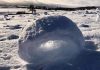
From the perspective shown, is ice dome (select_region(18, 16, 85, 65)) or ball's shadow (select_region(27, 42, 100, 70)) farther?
ice dome (select_region(18, 16, 85, 65))

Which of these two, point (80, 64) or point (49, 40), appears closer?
point (80, 64)

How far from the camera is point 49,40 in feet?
15.5

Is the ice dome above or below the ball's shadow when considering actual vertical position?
above

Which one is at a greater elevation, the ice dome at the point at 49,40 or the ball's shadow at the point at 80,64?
the ice dome at the point at 49,40

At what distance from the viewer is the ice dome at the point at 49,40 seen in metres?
4.69

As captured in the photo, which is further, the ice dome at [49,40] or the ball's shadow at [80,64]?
the ice dome at [49,40]

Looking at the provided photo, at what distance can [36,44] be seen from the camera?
4.73 m

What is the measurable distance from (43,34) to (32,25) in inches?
12.6

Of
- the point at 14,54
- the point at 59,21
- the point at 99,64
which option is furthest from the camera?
the point at 14,54

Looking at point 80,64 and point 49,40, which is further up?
point 49,40

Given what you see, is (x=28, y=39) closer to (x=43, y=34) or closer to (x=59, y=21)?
(x=43, y=34)

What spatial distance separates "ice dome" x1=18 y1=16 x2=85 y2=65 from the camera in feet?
15.4

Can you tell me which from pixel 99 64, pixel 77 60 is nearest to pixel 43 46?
pixel 77 60

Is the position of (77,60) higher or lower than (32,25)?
lower
